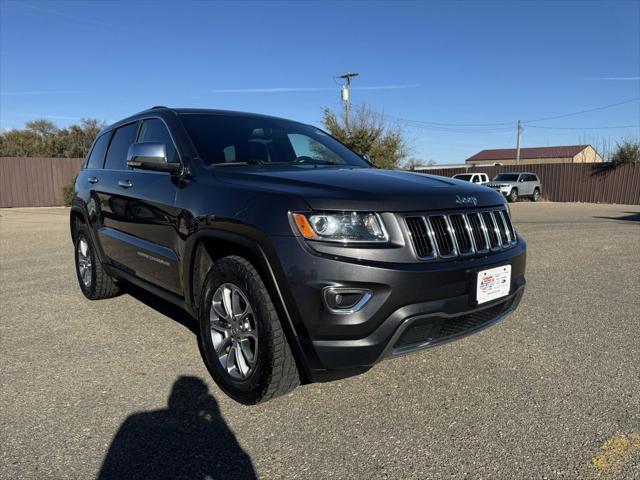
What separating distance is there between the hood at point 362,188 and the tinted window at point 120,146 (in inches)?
66.1

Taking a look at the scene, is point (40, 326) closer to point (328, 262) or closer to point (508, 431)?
point (328, 262)

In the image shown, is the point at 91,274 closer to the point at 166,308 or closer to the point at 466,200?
the point at 166,308

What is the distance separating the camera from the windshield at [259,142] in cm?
350

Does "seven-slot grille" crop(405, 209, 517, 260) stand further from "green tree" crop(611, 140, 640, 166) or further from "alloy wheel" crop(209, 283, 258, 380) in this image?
"green tree" crop(611, 140, 640, 166)

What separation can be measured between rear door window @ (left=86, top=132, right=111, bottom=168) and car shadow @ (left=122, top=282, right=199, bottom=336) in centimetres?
134

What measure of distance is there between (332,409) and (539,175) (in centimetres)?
3148

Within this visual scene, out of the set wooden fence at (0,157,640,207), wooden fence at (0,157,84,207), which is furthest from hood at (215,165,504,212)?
wooden fence at (0,157,84,207)

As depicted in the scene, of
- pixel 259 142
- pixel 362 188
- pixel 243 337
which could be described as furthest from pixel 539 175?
pixel 243 337

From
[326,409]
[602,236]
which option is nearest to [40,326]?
[326,409]

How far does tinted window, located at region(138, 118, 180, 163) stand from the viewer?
3.49 metres

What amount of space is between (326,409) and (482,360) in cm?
131

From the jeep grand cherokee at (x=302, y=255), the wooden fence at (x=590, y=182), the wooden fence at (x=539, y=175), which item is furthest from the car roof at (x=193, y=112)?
the wooden fence at (x=590, y=182)

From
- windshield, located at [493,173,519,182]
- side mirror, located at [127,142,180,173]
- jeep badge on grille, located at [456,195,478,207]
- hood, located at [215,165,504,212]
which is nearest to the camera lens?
hood, located at [215,165,504,212]

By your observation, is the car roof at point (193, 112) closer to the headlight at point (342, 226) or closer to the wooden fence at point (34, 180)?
the headlight at point (342, 226)
